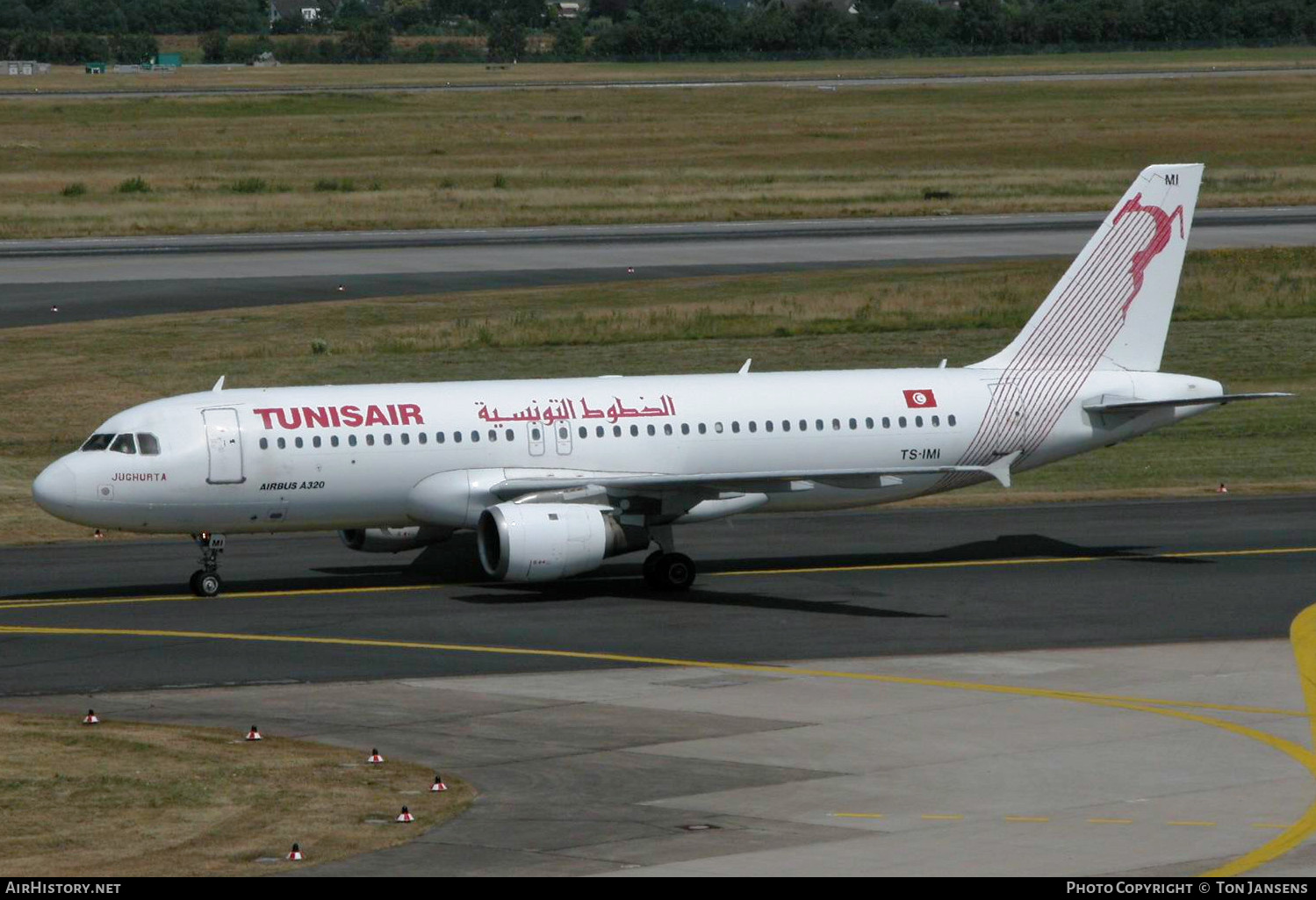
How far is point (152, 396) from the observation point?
63469 mm

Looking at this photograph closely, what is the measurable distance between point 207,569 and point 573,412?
8.34m

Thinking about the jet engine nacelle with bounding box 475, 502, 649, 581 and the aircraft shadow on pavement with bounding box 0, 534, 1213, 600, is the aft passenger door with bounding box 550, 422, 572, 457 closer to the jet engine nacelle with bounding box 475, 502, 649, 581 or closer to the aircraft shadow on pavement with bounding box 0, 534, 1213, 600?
the jet engine nacelle with bounding box 475, 502, 649, 581

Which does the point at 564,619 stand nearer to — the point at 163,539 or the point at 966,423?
the point at 966,423

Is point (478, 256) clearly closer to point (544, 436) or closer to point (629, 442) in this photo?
point (629, 442)

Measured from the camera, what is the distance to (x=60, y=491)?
39.4m

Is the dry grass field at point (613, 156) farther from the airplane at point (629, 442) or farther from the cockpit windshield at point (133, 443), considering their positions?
the cockpit windshield at point (133, 443)

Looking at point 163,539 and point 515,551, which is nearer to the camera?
point 515,551

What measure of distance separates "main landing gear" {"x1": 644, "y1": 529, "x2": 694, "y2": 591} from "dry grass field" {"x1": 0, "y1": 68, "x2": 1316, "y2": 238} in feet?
237

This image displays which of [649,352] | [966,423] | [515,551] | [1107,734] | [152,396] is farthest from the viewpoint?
[649,352]

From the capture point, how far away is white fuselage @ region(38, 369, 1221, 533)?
3988cm

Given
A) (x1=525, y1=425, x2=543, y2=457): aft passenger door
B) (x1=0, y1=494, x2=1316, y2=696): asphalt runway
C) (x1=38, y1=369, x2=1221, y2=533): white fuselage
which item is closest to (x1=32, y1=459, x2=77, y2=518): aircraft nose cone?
(x1=38, y1=369, x2=1221, y2=533): white fuselage
